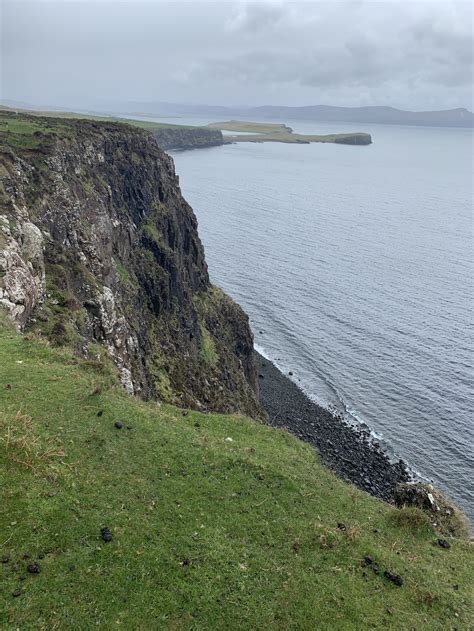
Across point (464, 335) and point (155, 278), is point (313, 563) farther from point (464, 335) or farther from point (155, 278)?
point (464, 335)

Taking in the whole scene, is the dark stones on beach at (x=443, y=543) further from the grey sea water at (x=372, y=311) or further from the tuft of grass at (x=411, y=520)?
the grey sea water at (x=372, y=311)

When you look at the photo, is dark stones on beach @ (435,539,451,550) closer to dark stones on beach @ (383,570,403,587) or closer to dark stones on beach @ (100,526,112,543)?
dark stones on beach @ (383,570,403,587)

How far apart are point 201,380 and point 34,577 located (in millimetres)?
40292

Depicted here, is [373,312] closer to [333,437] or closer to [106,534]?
[333,437]

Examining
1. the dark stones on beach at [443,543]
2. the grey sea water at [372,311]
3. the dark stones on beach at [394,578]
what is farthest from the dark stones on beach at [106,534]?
the grey sea water at [372,311]

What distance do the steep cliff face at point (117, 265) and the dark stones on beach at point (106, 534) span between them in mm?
15322

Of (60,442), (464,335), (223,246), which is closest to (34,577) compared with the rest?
(60,442)

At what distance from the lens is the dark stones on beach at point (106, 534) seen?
15.4 meters

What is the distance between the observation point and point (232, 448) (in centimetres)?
2275

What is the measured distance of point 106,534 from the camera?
15.5 meters

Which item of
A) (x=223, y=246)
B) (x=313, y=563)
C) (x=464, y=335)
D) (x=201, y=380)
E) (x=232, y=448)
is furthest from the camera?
(x=223, y=246)

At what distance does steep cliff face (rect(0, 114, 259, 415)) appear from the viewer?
3206cm

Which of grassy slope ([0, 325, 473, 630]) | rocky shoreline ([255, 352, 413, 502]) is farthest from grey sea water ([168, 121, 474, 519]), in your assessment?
grassy slope ([0, 325, 473, 630])

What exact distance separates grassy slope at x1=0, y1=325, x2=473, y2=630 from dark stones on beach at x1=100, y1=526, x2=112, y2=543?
19 centimetres
